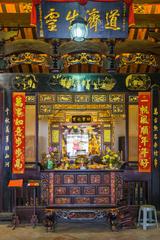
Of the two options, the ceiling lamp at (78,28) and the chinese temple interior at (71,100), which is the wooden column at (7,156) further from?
the ceiling lamp at (78,28)

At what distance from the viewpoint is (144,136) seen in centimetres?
828

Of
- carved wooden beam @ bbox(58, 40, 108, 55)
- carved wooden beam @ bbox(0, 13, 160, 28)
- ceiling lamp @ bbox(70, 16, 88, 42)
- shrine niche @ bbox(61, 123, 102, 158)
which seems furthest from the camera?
shrine niche @ bbox(61, 123, 102, 158)

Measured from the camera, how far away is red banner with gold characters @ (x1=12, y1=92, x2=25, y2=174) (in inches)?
323

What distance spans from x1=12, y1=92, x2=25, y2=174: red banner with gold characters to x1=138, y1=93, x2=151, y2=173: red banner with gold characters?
2317 millimetres

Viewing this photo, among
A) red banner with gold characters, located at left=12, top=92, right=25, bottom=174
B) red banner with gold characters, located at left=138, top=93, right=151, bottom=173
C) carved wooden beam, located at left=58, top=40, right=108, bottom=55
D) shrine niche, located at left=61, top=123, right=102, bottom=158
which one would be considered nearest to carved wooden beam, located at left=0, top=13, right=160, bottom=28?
carved wooden beam, located at left=58, top=40, right=108, bottom=55

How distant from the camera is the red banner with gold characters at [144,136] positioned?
8266 millimetres

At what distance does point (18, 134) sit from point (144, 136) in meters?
2.50

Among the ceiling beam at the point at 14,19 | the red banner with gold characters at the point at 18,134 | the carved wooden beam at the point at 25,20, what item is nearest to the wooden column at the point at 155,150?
the carved wooden beam at the point at 25,20

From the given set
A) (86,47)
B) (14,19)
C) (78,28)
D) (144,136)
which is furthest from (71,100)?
(78,28)

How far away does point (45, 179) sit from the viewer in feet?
25.3

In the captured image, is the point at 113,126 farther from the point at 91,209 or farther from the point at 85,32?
the point at 85,32

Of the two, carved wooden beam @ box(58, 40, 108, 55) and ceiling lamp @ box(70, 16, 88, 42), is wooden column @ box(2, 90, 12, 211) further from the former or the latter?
ceiling lamp @ box(70, 16, 88, 42)

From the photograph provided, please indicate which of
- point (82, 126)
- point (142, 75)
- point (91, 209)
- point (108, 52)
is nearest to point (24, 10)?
point (108, 52)

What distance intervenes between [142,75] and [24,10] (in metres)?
2.64
